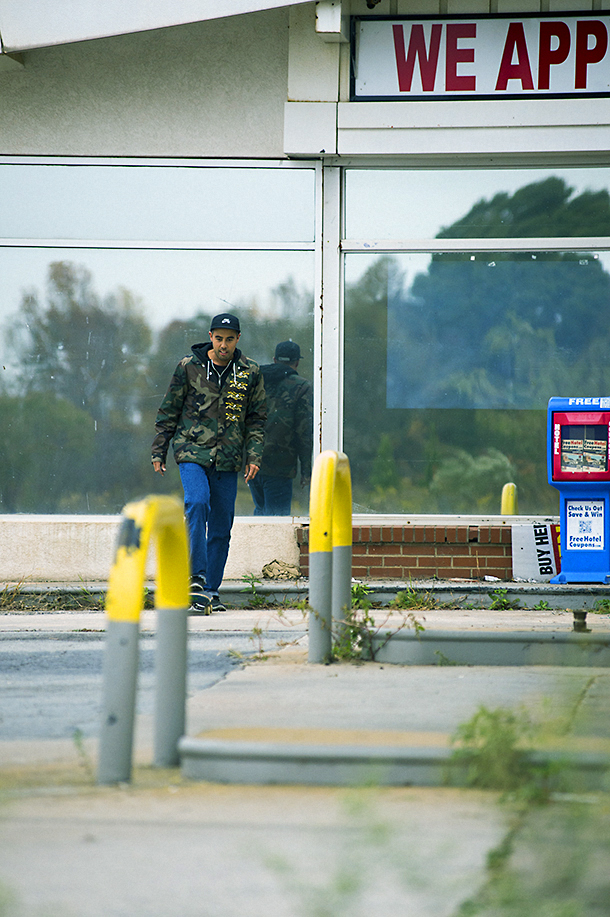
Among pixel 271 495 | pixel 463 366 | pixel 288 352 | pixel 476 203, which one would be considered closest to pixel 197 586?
pixel 271 495

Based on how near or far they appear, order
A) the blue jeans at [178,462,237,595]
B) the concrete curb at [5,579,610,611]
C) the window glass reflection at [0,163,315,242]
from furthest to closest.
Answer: the window glass reflection at [0,163,315,242]
the concrete curb at [5,579,610,611]
the blue jeans at [178,462,237,595]

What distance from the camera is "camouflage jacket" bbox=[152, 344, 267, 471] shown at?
715 centimetres

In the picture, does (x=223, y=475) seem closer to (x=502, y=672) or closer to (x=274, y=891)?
(x=502, y=672)

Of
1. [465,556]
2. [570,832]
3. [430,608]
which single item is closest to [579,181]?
[465,556]

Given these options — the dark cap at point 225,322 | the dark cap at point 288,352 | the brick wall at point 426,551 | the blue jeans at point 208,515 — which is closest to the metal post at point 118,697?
the blue jeans at point 208,515

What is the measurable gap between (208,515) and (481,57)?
443 centimetres

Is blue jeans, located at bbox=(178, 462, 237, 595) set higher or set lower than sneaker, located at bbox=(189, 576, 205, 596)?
higher

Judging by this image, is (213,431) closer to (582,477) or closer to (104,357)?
(104,357)

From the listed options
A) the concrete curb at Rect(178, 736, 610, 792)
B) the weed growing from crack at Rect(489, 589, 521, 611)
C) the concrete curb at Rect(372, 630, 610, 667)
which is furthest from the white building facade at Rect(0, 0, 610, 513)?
the concrete curb at Rect(178, 736, 610, 792)

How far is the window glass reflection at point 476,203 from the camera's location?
28.0 ft

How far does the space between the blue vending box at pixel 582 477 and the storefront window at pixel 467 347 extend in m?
0.54

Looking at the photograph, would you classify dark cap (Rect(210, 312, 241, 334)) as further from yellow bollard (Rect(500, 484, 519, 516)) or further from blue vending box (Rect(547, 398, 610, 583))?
yellow bollard (Rect(500, 484, 519, 516))

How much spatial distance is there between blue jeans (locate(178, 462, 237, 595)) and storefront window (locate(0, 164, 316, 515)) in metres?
1.39

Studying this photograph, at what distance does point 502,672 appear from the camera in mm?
4605
